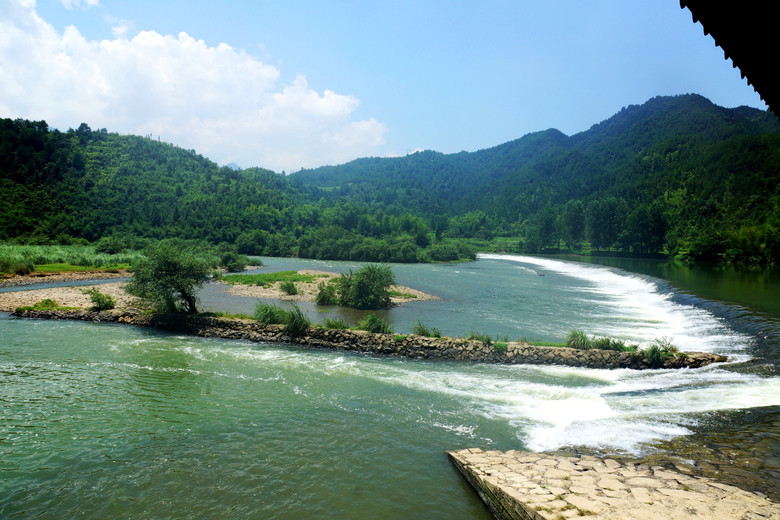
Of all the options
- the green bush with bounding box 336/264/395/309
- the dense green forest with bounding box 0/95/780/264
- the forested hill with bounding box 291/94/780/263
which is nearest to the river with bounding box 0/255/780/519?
the green bush with bounding box 336/264/395/309

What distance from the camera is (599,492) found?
7.71 m

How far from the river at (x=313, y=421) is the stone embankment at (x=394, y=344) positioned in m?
0.92

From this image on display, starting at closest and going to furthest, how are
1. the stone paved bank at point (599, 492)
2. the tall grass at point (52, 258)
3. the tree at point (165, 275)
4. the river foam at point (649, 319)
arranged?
the stone paved bank at point (599, 492)
the river foam at point (649, 319)
the tree at point (165, 275)
the tall grass at point (52, 258)

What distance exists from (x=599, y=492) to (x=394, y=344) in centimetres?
1406

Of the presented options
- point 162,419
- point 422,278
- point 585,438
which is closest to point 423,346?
point 585,438

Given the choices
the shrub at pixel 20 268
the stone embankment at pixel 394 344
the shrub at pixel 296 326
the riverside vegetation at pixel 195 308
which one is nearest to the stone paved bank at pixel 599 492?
the stone embankment at pixel 394 344

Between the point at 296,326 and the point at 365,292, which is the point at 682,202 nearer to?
the point at 365,292

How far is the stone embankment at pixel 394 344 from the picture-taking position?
1839 centimetres

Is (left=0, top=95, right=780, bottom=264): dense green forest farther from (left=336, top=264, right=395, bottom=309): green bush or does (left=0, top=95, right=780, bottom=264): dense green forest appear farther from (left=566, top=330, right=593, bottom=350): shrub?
(left=566, top=330, right=593, bottom=350): shrub

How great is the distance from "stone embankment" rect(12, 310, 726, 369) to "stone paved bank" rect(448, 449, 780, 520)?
9.95m

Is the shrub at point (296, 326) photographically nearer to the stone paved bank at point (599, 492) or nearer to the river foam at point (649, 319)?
the stone paved bank at point (599, 492)

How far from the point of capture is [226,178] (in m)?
175

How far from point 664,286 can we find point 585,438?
36474 millimetres

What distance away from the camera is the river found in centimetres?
912
